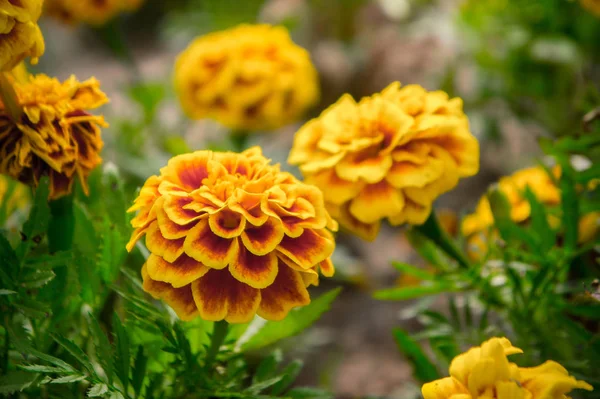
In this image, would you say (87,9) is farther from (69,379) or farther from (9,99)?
(69,379)

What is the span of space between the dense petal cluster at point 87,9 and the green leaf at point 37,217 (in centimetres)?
90

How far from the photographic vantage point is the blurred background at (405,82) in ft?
4.27

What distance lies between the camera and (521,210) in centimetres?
77

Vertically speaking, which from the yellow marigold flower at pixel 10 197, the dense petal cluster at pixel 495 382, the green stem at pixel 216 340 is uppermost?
the yellow marigold flower at pixel 10 197

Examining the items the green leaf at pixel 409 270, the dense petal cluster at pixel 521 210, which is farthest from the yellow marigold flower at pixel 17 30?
the dense petal cluster at pixel 521 210

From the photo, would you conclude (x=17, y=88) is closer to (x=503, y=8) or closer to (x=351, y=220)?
(x=351, y=220)

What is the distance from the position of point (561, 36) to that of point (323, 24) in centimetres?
103

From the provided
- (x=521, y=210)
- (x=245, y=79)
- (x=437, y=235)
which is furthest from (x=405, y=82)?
(x=437, y=235)

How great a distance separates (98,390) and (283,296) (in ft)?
0.50

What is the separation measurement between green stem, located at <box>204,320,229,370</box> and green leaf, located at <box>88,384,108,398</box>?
10 centimetres

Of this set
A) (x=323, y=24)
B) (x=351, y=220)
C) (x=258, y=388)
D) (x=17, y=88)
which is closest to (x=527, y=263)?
(x=351, y=220)

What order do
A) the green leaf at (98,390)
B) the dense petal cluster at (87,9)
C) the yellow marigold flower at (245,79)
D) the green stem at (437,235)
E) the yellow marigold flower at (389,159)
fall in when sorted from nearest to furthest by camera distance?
the green leaf at (98,390)
the yellow marigold flower at (389,159)
the green stem at (437,235)
the yellow marigold flower at (245,79)
the dense petal cluster at (87,9)

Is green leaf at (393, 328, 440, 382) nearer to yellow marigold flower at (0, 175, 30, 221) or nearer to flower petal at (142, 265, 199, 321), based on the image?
flower petal at (142, 265, 199, 321)

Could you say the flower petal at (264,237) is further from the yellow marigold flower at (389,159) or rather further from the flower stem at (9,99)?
the flower stem at (9,99)
